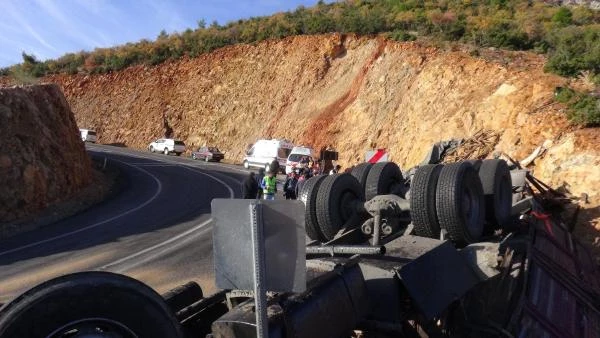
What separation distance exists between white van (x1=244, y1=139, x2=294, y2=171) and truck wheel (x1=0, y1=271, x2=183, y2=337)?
96.5 ft

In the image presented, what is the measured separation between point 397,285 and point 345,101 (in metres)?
31.2

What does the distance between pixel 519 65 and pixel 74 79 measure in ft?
142

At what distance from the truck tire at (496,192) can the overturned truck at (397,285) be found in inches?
0.6

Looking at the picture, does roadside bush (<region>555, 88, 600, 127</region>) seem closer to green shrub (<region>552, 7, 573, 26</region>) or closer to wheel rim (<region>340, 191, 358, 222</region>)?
wheel rim (<region>340, 191, 358, 222</region>)

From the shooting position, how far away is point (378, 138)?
98.3 ft

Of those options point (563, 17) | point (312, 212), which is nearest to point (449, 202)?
point (312, 212)

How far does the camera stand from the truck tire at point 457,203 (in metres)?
5.88

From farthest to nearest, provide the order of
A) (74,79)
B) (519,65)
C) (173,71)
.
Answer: (74,79) → (173,71) → (519,65)

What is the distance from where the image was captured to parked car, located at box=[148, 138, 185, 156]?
141 feet

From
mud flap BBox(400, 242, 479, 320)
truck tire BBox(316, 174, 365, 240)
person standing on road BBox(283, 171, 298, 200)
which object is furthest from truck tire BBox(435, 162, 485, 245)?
person standing on road BBox(283, 171, 298, 200)

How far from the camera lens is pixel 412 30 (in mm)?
35969

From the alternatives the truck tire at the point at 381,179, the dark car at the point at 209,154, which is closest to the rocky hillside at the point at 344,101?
the dark car at the point at 209,154

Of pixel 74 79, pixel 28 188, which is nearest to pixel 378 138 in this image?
pixel 28 188

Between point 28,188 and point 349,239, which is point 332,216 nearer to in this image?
point 349,239
